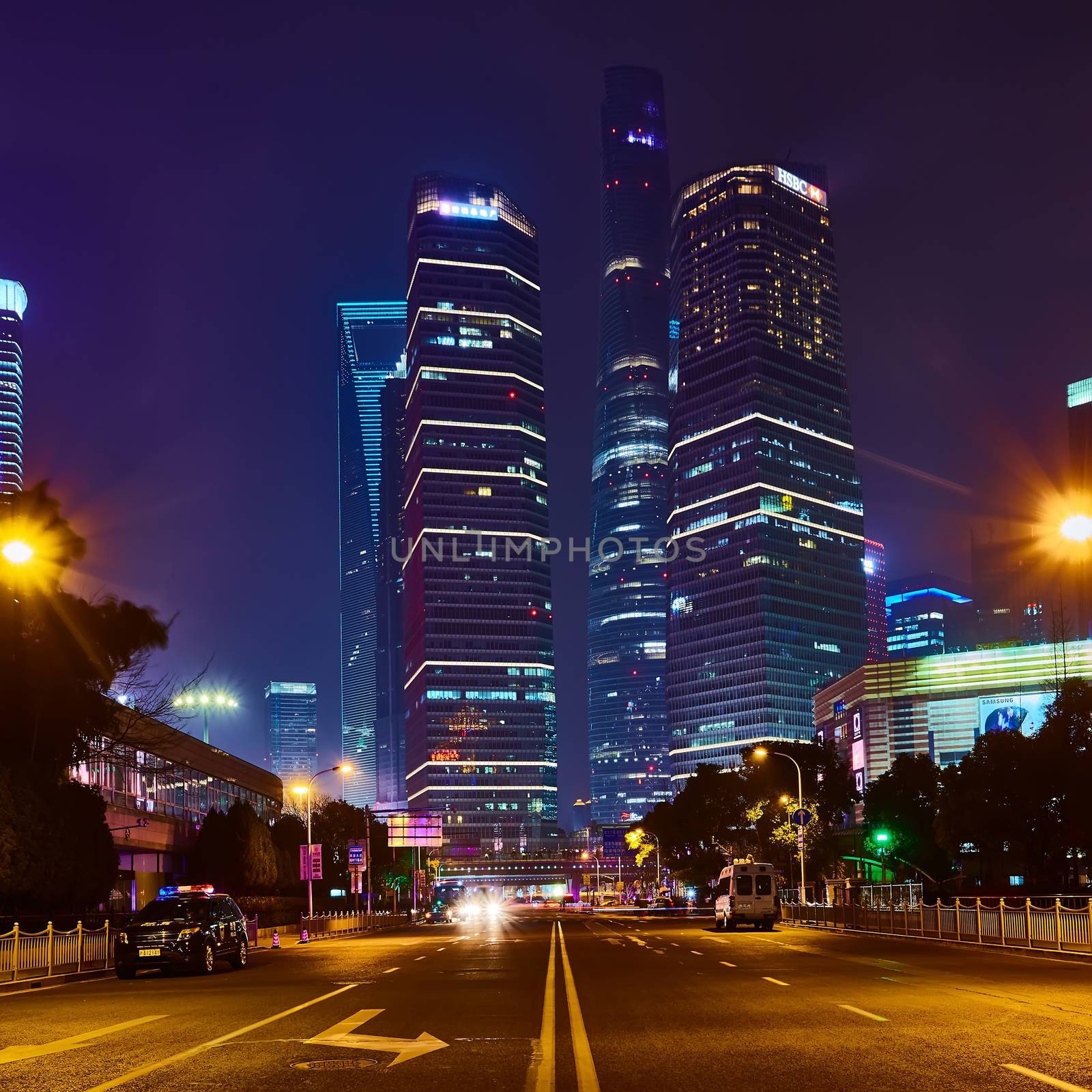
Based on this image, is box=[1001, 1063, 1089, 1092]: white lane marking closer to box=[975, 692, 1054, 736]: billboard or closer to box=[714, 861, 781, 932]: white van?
box=[714, 861, 781, 932]: white van

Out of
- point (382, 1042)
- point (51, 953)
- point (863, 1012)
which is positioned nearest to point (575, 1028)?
point (382, 1042)

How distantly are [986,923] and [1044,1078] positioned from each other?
31.9 meters

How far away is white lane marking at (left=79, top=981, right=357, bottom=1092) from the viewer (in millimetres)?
12828

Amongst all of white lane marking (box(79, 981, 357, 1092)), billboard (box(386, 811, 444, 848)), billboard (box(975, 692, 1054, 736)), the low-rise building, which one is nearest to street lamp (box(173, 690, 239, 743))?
the low-rise building

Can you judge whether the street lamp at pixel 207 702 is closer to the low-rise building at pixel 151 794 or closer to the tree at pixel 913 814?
the low-rise building at pixel 151 794

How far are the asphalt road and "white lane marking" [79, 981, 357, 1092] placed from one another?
6cm

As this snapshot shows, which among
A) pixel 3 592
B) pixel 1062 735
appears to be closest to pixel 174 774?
pixel 3 592

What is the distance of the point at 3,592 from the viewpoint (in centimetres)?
4794

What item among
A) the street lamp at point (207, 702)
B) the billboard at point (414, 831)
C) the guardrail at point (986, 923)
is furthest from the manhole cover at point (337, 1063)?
the billboard at point (414, 831)

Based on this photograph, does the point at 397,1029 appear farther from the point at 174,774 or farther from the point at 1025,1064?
the point at 174,774

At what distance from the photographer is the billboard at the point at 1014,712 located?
633 feet

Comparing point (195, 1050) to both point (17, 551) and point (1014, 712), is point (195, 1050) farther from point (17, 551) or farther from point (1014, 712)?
point (1014, 712)

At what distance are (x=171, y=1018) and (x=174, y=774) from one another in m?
59.6

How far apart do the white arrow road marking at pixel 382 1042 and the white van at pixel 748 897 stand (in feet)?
146
